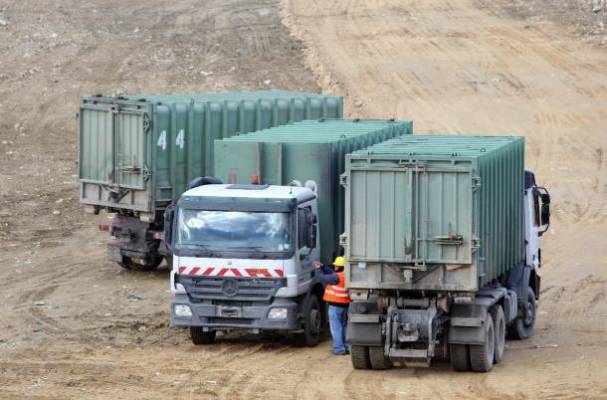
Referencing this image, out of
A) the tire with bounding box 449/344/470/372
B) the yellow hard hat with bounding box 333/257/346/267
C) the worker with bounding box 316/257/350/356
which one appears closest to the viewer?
the tire with bounding box 449/344/470/372

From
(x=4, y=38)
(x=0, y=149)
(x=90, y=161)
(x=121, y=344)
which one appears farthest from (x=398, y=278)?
(x=4, y=38)

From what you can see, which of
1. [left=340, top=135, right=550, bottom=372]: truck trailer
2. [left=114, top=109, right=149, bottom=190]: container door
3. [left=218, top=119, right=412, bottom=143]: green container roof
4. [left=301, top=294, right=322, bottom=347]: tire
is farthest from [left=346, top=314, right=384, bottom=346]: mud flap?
[left=114, top=109, right=149, bottom=190]: container door

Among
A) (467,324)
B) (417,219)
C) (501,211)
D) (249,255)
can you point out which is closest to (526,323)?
(501,211)

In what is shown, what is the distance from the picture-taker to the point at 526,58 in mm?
45906

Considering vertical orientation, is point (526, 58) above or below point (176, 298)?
above

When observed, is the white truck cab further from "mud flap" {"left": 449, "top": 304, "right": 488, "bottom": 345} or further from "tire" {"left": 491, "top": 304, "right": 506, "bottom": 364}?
"tire" {"left": 491, "top": 304, "right": 506, "bottom": 364}

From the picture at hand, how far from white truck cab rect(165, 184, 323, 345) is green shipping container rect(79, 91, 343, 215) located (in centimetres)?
535

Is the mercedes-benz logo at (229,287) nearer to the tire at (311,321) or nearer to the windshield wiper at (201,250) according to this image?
the windshield wiper at (201,250)

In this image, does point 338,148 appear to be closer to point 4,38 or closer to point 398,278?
point 398,278

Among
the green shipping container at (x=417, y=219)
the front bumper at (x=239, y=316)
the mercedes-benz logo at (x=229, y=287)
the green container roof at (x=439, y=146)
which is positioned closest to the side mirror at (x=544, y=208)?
the green container roof at (x=439, y=146)

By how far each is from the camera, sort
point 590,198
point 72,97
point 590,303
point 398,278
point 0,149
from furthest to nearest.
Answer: point 72,97
point 0,149
point 590,198
point 590,303
point 398,278

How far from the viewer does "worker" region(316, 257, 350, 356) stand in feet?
63.3

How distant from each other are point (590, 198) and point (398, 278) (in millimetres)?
18037

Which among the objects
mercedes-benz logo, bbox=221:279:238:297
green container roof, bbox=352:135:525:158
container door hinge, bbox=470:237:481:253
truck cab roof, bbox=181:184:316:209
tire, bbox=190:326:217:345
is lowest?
tire, bbox=190:326:217:345
